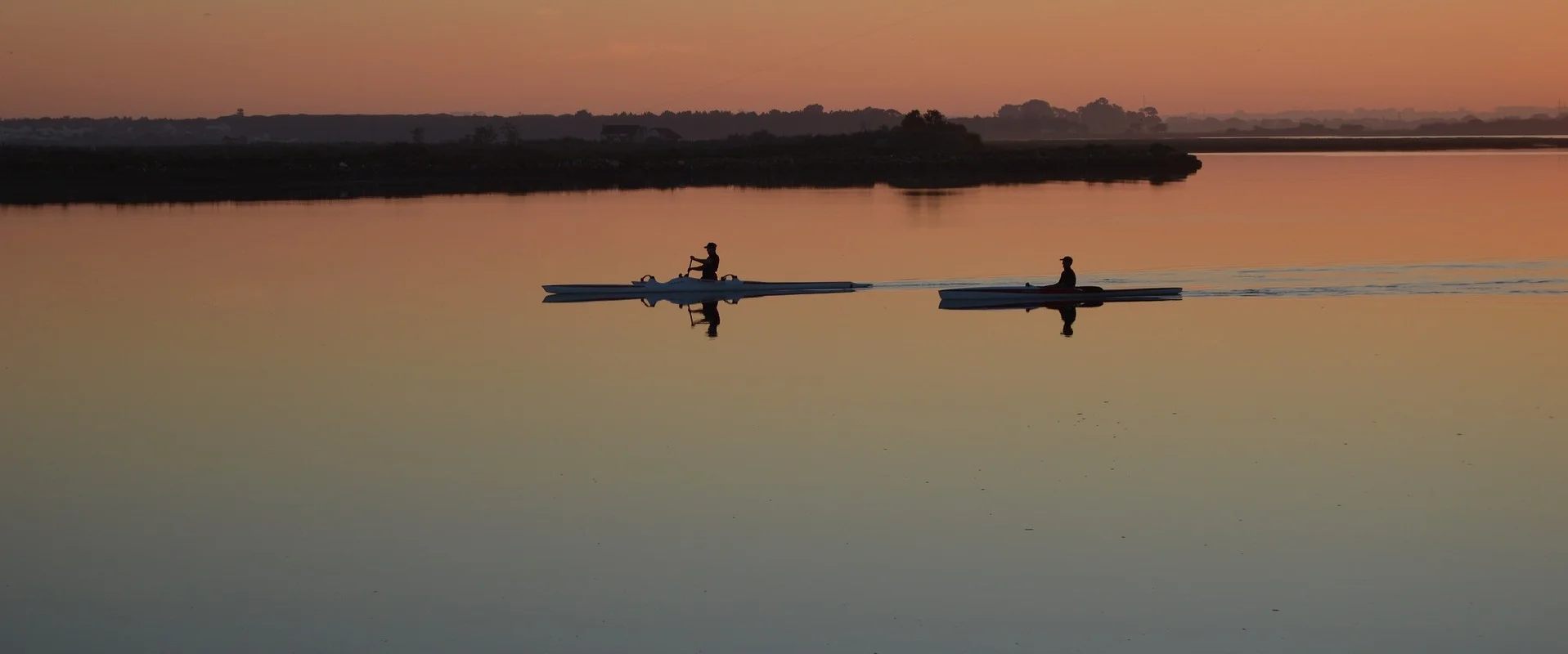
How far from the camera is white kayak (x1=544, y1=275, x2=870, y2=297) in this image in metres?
35.9

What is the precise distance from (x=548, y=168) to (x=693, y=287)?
72.7 metres

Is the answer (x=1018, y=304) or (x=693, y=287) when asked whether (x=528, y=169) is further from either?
(x=1018, y=304)

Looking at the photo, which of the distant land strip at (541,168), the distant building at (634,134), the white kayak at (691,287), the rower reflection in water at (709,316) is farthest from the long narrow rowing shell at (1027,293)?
the distant building at (634,134)

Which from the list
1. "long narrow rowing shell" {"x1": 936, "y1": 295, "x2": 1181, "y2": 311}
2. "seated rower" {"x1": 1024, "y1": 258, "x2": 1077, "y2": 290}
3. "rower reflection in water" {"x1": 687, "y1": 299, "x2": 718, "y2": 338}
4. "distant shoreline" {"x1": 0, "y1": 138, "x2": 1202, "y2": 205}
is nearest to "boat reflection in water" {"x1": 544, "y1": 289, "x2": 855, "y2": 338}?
"rower reflection in water" {"x1": 687, "y1": 299, "x2": 718, "y2": 338}

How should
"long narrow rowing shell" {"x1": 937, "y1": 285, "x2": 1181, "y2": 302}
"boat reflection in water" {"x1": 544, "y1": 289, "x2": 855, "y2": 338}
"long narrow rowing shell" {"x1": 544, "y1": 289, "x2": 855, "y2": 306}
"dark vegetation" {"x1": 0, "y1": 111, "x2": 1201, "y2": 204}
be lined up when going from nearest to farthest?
"long narrow rowing shell" {"x1": 937, "y1": 285, "x2": 1181, "y2": 302}
"boat reflection in water" {"x1": 544, "y1": 289, "x2": 855, "y2": 338}
"long narrow rowing shell" {"x1": 544, "y1": 289, "x2": 855, "y2": 306}
"dark vegetation" {"x1": 0, "y1": 111, "x2": 1201, "y2": 204}

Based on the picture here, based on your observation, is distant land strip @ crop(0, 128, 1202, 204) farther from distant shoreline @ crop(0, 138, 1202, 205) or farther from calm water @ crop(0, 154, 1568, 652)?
calm water @ crop(0, 154, 1568, 652)

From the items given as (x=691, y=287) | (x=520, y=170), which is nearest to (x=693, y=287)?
(x=691, y=287)

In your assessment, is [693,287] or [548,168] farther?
[548,168]

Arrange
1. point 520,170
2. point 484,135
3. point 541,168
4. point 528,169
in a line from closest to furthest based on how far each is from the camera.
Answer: point 520,170 → point 528,169 → point 541,168 → point 484,135

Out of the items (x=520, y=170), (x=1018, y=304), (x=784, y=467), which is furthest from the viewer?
(x=520, y=170)

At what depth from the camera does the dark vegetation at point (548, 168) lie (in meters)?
86.5

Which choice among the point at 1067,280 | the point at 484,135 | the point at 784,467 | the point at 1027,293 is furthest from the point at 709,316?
the point at 484,135

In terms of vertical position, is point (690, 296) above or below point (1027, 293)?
below

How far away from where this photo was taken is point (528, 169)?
107 meters
